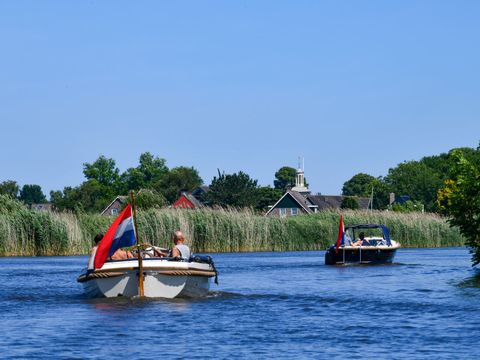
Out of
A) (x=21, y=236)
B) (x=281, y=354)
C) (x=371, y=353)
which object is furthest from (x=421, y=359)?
(x=21, y=236)

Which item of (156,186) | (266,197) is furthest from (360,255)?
(156,186)

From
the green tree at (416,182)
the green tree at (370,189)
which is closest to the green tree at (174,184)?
the green tree at (370,189)

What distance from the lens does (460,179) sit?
147 feet

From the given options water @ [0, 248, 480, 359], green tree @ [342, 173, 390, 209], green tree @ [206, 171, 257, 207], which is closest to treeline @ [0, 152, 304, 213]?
green tree @ [206, 171, 257, 207]

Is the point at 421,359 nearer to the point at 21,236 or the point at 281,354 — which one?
the point at 281,354

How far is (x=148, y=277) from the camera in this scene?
29.1 m

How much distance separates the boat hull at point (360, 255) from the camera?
5400 cm

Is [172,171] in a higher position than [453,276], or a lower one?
higher

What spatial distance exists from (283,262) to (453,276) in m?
13.5

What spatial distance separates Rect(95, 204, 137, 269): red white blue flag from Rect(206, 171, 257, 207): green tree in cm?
11217

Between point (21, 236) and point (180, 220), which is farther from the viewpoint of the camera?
point (180, 220)

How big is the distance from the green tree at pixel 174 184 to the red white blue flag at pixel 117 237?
476 ft

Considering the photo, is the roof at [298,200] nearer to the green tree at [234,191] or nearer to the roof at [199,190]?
the green tree at [234,191]

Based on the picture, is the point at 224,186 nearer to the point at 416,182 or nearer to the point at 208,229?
the point at 416,182
